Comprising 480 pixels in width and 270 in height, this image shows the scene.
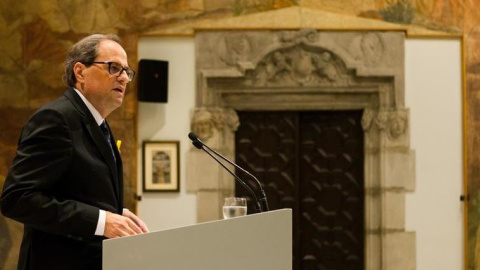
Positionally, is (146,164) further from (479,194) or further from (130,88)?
(479,194)

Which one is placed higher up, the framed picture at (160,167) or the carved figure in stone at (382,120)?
the carved figure in stone at (382,120)

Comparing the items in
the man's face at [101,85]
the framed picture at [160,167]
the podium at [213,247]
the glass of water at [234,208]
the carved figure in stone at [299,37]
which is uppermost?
the carved figure in stone at [299,37]

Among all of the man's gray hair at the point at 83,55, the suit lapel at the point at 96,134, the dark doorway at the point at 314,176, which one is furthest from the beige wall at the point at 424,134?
the suit lapel at the point at 96,134

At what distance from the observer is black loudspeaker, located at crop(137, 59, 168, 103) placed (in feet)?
28.2

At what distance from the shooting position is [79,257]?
282 cm

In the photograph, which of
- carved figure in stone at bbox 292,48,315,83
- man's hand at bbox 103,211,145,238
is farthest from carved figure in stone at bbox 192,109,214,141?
man's hand at bbox 103,211,145,238

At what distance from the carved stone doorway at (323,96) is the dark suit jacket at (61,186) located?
5789 mm

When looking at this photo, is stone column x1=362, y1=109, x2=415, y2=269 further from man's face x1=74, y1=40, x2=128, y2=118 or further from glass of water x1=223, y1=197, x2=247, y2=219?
man's face x1=74, y1=40, x2=128, y2=118

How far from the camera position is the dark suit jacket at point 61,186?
107 inches

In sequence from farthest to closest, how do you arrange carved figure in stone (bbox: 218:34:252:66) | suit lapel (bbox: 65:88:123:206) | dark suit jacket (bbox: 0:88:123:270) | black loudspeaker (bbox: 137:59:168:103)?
1. carved figure in stone (bbox: 218:34:252:66)
2. black loudspeaker (bbox: 137:59:168:103)
3. suit lapel (bbox: 65:88:123:206)
4. dark suit jacket (bbox: 0:88:123:270)

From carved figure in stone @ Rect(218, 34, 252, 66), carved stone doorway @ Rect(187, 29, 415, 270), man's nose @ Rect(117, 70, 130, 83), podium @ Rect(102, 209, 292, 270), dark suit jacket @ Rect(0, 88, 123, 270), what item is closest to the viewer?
podium @ Rect(102, 209, 292, 270)

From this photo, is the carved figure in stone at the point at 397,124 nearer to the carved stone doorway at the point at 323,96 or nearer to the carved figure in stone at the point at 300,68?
the carved stone doorway at the point at 323,96

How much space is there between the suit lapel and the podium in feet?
1.65

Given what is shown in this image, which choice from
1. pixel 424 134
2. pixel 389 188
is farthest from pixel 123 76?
pixel 424 134
